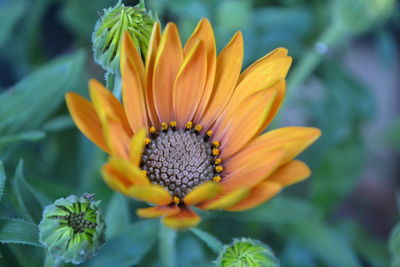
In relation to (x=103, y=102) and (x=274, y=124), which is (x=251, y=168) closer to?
(x=103, y=102)

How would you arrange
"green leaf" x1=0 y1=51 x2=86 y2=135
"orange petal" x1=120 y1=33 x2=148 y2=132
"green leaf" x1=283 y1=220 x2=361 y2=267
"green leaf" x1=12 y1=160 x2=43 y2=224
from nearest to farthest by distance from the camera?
"orange petal" x1=120 y1=33 x2=148 y2=132 < "green leaf" x1=12 y1=160 x2=43 y2=224 < "green leaf" x1=0 y1=51 x2=86 y2=135 < "green leaf" x1=283 y1=220 x2=361 y2=267

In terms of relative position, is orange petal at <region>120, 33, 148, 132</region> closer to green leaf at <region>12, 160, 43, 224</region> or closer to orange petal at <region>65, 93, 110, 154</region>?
orange petal at <region>65, 93, 110, 154</region>

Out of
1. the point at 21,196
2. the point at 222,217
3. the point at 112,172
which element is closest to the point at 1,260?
the point at 21,196

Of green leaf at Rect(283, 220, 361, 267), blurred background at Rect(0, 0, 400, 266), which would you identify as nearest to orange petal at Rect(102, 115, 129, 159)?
blurred background at Rect(0, 0, 400, 266)

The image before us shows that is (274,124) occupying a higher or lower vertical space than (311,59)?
lower

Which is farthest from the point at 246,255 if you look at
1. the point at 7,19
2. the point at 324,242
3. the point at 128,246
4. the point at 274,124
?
the point at 7,19

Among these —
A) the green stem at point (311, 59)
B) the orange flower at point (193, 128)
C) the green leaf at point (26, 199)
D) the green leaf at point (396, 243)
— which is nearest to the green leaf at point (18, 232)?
the green leaf at point (26, 199)

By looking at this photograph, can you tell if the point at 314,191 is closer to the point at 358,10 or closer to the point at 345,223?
the point at 345,223
